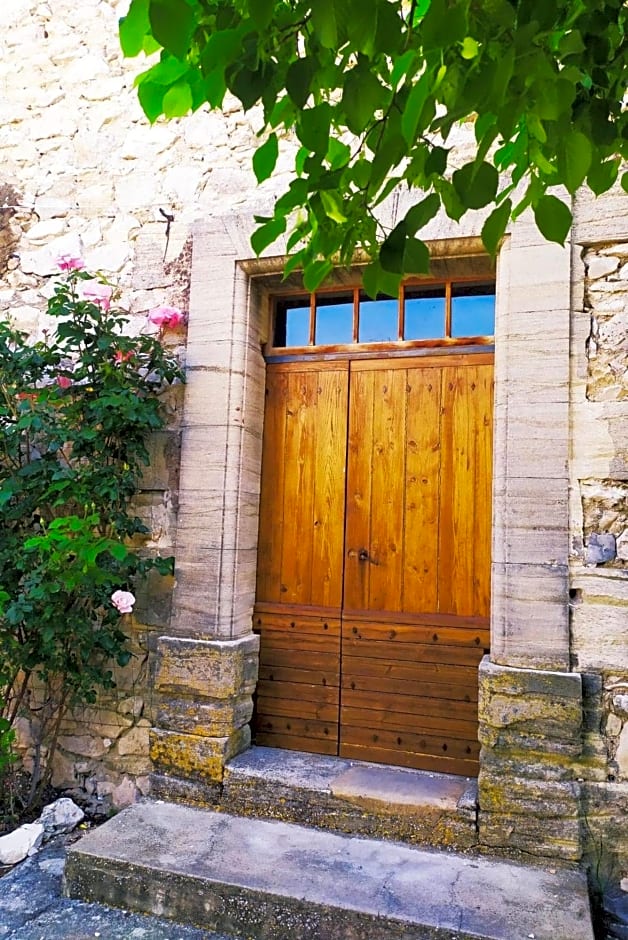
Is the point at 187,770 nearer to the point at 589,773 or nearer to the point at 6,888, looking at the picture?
the point at 6,888

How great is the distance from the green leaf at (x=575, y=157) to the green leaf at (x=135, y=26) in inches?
27.2

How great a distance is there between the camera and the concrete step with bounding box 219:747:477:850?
2.82 meters

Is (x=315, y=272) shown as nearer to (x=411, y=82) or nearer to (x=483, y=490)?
(x=411, y=82)

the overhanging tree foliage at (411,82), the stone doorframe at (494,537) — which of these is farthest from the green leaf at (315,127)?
the stone doorframe at (494,537)

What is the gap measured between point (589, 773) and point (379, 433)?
1634 millimetres

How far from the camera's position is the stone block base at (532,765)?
2686 millimetres

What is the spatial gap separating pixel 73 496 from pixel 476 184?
8.72 feet

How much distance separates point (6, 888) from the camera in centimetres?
278

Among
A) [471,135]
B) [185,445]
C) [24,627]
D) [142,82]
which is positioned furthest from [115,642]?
[471,135]

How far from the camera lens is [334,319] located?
3576 millimetres

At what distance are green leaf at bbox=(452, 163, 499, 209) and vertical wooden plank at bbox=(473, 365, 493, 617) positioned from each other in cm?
221

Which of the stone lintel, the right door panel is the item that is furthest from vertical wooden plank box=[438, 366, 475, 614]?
the stone lintel

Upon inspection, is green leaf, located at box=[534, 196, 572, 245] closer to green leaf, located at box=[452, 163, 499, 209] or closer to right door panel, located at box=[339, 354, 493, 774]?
green leaf, located at box=[452, 163, 499, 209]

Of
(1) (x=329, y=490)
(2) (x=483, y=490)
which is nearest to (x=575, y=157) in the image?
(2) (x=483, y=490)
